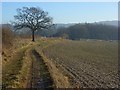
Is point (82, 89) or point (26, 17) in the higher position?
point (26, 17)

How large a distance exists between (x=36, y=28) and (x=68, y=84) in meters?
65.9

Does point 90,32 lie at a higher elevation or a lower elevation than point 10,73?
higher

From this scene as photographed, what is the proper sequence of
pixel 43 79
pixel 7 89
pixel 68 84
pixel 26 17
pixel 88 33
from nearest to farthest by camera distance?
pixel 7 89 < pixel 68 84 < pixel 43 79 < pixel 26 17 < pixel 88 33

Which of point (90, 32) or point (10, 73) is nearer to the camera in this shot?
point (10, 73)

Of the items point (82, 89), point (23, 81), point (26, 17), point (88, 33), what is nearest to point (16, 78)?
point (23, 81)

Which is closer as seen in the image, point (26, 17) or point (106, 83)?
point (106, 83)

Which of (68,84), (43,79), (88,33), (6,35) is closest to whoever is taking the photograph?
(68,84)

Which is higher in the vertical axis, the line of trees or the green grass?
the line of trees

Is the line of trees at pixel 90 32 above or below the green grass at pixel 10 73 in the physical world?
above

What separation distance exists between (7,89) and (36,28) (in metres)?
67.6

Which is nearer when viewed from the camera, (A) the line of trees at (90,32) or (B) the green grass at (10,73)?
(B) the green grass at (10,73)

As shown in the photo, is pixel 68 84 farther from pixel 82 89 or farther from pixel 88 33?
pixel 88 33

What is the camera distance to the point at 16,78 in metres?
18.7

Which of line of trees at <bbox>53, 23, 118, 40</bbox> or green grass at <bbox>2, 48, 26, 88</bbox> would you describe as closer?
green grass at <bbox>2, 48, 26, 88</bbox>
